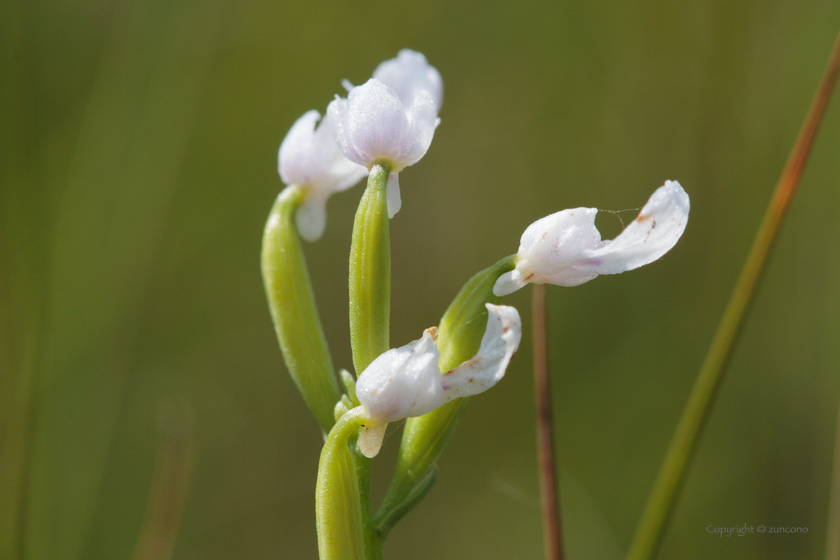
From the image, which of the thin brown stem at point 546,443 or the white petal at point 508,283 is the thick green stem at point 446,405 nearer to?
the white petal at point 508,283

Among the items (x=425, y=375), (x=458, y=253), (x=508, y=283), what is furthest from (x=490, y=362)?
(x=458, y=253)

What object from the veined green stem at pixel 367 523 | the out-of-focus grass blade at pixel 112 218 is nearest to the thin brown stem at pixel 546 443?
the veined green stem at pixel 367 523

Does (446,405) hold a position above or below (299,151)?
below

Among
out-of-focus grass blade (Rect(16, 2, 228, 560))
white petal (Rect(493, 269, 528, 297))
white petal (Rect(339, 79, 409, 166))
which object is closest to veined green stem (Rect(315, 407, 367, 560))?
white petal (Rect(493, 269, 528, 297))

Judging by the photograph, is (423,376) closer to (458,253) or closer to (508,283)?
(508,283)

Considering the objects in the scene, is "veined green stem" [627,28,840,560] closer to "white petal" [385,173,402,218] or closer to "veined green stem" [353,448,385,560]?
"veined green stem" [353,448,385,560]
